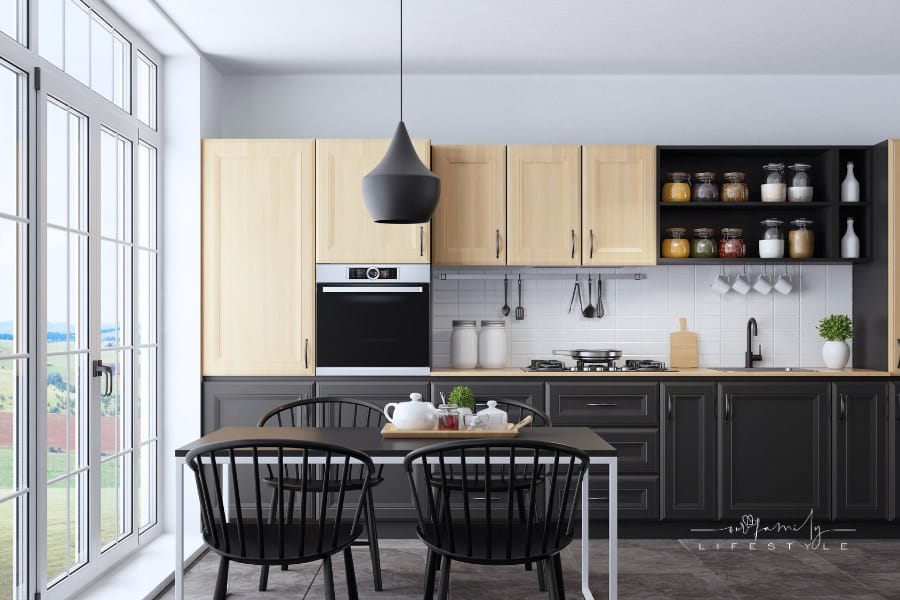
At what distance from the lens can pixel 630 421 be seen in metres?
4.58

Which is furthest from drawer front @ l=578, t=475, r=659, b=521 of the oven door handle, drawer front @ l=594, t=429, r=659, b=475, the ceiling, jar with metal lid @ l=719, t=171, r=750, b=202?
the ceiling

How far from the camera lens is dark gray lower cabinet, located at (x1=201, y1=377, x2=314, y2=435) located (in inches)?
180

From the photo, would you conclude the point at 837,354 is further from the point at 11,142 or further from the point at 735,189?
the point at 11,142

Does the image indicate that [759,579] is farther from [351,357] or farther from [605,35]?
[605,35]

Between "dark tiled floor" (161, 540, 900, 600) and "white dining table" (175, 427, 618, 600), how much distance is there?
41 centimetres

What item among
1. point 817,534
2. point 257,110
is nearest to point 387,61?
point 257,110

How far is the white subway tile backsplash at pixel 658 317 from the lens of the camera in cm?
518

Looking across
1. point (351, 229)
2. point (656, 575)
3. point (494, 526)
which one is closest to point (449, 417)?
point (494, 526)

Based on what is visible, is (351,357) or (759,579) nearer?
(759,579)

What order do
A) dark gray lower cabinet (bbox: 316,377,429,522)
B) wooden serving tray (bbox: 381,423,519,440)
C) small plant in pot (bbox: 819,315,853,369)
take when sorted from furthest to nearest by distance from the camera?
small plant in pot (bbox: 819,315,853,369)
dark gray lower cabinet (bbox: 316,377,429,522)
wooden serving tray (bbox: 381,423,519,440)

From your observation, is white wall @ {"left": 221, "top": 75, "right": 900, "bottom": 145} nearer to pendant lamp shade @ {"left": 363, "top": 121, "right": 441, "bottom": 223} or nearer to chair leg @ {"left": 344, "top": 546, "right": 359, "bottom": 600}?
pendant lamp shade @ {"left": 363, "top": 121, "right": 441, "bottom": 223}

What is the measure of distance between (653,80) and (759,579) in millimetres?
3026

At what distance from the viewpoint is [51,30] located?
3320 millimetres

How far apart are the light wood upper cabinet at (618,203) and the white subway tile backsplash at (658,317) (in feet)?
1.44
